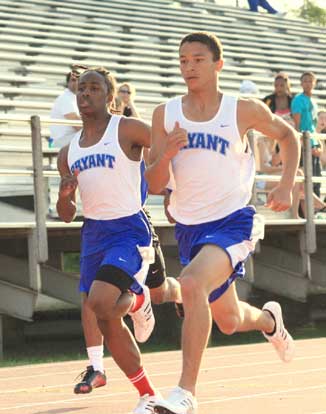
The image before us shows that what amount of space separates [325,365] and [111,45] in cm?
1478

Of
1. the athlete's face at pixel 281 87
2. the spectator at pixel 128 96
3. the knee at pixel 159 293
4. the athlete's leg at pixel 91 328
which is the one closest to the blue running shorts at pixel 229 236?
the athlete's leg at pixel 91 328

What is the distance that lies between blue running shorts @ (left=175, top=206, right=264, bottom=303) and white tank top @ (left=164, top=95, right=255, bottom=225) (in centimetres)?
4

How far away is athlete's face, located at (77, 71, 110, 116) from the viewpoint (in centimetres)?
662

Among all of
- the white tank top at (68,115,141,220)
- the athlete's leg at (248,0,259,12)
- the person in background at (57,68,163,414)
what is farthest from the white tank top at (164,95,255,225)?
the athlete's leg at (248,0,259,12)

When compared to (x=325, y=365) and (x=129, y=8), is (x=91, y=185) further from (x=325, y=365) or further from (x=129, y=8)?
(x=129, y=8)

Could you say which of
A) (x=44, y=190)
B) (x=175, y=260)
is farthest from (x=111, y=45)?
(x=44, y=190)

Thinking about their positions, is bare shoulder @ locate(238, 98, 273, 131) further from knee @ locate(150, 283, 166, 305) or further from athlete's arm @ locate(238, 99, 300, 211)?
knee @ locate(150, 283, 166, 305)

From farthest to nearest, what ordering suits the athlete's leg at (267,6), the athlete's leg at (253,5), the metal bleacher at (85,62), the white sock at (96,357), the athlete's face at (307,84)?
the athlete's leg at (267,6), the athlete's leg at (253,5), the athlete's face at (307,84), the metal bleacher at (85,62), the white sock at (96,357)

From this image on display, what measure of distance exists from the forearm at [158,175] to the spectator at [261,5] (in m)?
29.5

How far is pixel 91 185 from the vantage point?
662 cm

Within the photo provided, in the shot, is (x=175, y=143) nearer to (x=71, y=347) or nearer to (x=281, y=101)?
(x=71, y=347)

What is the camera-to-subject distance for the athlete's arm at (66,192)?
20.4ft

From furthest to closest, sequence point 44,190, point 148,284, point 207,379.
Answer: point 44,190 → point 207,379 → point 148,284

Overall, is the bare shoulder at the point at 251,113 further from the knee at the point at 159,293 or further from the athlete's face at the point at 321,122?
the athlete's face at the point at 321,122
